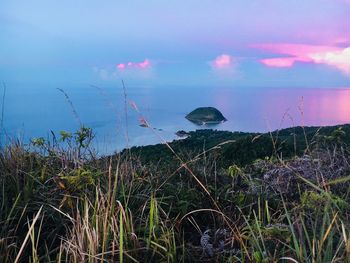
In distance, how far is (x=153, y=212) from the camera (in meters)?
2.71

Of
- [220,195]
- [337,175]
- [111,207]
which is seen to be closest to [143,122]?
[111,207]

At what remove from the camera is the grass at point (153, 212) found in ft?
7.64

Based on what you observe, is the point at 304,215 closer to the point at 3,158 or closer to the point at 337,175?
the point at 337,175

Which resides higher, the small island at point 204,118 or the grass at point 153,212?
the small island at point 204,118

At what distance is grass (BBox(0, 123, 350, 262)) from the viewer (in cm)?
233

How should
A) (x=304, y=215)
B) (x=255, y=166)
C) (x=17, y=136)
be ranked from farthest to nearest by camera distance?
(x=255, y=166) → (x=17, y=136) → (x=304, y=215)

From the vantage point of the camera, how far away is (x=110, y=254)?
235cm

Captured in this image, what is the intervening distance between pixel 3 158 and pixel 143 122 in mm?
1289

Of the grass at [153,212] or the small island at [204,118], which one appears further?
the small island at [204,118]

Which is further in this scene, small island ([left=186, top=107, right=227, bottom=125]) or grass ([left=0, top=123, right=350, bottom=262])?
small island ([left=186, top=107, right=227, bottom=125])

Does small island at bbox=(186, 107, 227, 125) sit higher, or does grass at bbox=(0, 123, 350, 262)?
small island at bbox=(186, 107, 227, 125)

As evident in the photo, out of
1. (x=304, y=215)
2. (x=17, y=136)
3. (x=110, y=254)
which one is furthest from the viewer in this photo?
(x=17, y=136)

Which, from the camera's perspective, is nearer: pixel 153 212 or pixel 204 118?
pixel 153 212

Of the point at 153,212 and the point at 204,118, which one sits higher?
the point at 204,118
